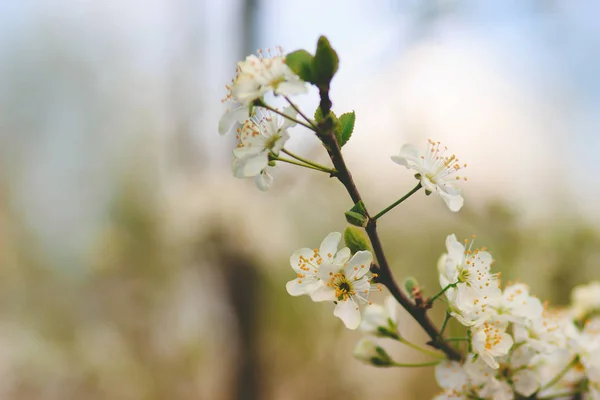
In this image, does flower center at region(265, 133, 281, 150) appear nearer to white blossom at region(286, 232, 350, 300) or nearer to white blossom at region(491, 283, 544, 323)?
white blossom at region(286, 232, 350, 300)

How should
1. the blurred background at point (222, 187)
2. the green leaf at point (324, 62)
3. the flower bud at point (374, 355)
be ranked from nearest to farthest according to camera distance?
the green leaf at point (324, 62) → the flower bud at point (374, 355) → the blurred background at point (222, 187)

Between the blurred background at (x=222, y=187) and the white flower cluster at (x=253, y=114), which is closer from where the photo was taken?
the white flower cluster at (x=253, y=114)

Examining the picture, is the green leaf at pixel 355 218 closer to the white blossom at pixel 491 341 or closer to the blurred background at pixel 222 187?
the white blossom at pixel 491 341

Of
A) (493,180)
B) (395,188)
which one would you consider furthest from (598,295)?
(395,188)

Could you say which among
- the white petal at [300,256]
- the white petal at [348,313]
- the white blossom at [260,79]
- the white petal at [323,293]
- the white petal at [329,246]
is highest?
the white blossom at [260,79]

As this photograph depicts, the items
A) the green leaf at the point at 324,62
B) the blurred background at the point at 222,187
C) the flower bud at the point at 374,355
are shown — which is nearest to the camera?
the green leaf at the point at 324,62

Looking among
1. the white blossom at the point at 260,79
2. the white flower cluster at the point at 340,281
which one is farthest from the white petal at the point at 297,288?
the white blossom at the point at 260,79

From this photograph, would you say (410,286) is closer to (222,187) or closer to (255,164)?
(255,164)

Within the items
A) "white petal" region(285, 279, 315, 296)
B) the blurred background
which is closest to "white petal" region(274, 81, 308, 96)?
"white petal" region(285, 279, 315, 296)
